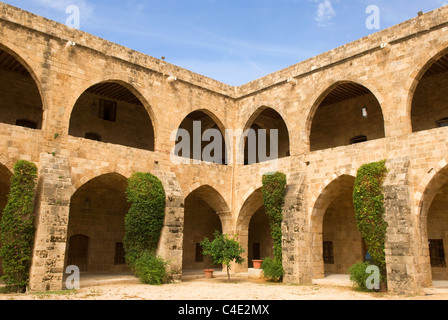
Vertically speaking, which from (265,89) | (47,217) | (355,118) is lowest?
→ (47,217)

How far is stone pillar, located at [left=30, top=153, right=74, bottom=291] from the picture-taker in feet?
31.1

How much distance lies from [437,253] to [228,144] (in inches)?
320

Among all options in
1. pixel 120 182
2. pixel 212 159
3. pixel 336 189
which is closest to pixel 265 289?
pixel 336 189

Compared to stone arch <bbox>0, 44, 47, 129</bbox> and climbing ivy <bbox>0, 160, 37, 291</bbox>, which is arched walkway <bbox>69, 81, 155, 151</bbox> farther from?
climbing ivy <bbox>0, 160, 37, 291</bbox>

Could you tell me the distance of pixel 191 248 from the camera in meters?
16.8

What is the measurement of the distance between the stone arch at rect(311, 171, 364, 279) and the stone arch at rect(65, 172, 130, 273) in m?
7.04

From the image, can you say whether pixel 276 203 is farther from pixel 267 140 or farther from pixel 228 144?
pixel 267 140

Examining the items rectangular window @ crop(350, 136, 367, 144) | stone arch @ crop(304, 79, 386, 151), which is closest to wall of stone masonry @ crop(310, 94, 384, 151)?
stone arch @ crop(304, 79, 386, 151)

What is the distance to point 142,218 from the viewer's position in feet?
38.0

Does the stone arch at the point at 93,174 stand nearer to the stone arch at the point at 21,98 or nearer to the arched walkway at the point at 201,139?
the stone arch at the point at 21,98

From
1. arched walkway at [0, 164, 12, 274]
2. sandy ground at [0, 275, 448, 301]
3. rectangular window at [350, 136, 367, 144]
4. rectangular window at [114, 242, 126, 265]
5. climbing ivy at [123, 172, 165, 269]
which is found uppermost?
rectangular window at [350, 136, 367, 144]

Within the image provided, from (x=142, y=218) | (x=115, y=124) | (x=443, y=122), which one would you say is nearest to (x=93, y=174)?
(x=142, y=218)
